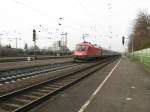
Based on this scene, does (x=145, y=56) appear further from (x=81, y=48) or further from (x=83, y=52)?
(x=81, y=48)

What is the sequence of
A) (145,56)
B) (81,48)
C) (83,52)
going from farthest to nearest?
(81,48), (83,52), (145,56)

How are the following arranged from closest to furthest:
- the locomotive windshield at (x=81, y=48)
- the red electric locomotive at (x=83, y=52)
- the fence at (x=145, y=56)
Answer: the fence at (x=145, y=56)
the red electric locomotive at (x=83, y=52)
the locomotive windshield at (x=81, y=48)

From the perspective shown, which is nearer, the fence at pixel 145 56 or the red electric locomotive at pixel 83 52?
the fence at pixel 145 56

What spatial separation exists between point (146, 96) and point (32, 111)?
5603 mm

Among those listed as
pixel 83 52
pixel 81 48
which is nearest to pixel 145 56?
pixel 83 52

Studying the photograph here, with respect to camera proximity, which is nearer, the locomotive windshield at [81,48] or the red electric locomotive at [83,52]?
the red electric locomotive at [83,52]

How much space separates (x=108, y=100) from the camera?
10.4 m

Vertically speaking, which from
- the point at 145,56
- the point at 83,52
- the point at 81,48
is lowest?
the point at 145,56

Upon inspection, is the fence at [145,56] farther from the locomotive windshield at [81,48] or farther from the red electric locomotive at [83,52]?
the locomotive windshield at [81,48]

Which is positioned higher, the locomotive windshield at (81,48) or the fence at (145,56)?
the locomotive windshield at (81,48)

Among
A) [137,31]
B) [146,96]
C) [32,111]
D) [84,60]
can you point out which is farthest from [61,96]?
[137,31]

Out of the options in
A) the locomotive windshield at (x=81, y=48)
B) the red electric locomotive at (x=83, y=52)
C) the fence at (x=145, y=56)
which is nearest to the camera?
the fence at (x=145, y=56)

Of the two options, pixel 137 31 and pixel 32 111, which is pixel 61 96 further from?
pixel 137 31

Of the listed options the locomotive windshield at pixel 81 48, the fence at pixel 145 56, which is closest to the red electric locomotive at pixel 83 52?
the locomotive windshield at pixel 81 48
